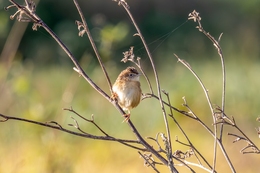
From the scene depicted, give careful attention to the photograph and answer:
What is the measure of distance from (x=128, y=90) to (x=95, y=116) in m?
3.74

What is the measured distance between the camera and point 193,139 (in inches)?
254

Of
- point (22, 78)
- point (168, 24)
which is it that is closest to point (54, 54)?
point (168, 24)

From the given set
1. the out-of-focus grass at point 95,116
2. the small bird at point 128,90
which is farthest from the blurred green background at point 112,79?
the small bird at point 128,90

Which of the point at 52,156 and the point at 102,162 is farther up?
the point at 102,162

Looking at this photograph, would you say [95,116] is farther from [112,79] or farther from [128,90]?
[128,90]

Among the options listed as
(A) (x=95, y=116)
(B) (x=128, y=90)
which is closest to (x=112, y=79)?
(A) (x=95, y=116)

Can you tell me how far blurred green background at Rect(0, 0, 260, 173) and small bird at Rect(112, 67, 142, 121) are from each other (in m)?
0.27

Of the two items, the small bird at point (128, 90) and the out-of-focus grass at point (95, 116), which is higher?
the out-of-focus grass at point (95, 116)

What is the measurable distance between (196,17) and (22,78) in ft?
6.69

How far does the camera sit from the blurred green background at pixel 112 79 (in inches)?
144

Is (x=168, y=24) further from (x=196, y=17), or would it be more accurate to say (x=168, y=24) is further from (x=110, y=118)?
(x=196, y=17)

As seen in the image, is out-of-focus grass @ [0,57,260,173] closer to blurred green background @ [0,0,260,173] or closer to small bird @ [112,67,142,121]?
blurred green background @ [0,0,260,173]

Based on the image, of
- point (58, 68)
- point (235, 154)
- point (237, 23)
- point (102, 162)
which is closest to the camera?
point (102, 162)

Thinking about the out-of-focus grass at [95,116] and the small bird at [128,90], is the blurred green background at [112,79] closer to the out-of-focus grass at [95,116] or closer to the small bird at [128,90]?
the out-of-focus grass at [95,116]
